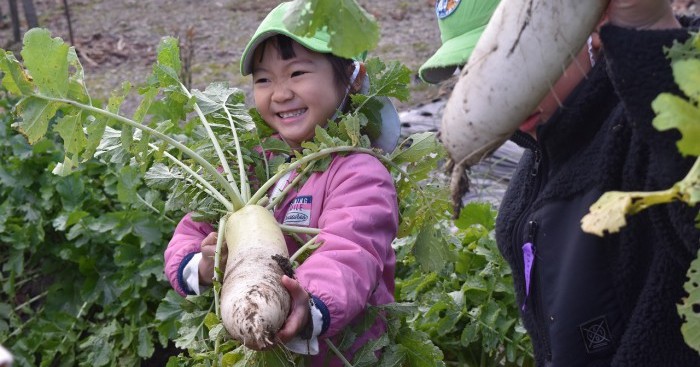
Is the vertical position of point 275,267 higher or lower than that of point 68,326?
higher

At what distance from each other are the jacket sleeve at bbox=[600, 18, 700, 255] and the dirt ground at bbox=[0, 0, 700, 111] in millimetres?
5094

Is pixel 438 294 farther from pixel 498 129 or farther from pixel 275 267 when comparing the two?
pixel 498 129

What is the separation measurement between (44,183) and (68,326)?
0.63 m

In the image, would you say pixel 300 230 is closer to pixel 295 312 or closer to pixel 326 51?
pixel 295 312

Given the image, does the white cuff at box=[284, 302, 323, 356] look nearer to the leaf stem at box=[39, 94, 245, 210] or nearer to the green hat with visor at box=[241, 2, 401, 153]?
the leaf stem at box=[39, 94, 245, 210]

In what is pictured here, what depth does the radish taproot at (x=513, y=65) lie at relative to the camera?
1278 mm

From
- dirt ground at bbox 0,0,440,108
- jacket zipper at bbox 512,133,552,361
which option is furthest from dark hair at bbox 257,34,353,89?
dirt ground at bbox 0,0,440,108

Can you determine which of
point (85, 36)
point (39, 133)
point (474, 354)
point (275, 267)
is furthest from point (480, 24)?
point (85, 36)

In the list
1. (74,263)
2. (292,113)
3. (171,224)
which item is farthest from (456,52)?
(74,263)

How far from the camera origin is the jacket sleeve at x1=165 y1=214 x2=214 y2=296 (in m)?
2.29

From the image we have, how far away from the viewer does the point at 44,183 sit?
3797 millimetres

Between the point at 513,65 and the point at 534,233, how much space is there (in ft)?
2.00

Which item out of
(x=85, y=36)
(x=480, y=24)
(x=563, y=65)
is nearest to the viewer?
(x=563, y=65)

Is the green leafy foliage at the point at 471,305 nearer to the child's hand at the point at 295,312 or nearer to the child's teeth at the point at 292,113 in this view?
the child's teeth at the point at 292,113
